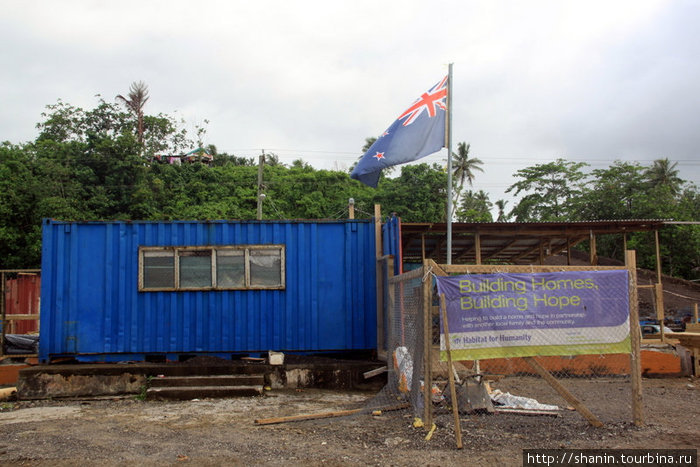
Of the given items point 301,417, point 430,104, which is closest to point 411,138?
point 430,104

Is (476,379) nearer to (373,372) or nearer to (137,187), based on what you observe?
(373,372)

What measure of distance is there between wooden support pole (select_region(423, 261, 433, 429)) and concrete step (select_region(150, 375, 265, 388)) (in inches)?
152

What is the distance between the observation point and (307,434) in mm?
6188

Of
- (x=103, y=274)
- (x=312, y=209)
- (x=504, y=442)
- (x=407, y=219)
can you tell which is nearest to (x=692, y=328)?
(x=504, y=442)

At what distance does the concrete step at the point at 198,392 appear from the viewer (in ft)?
28.4

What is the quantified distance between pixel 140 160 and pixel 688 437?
33.7 m

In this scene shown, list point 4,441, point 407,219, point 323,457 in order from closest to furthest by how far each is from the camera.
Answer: point 323,457 → point 4,441 → point 407,219

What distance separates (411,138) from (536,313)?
4291 mm

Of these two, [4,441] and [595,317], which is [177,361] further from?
[595,317]

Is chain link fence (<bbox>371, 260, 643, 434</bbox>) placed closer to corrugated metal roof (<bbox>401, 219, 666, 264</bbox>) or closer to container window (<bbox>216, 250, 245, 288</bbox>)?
container window (<bbox>216, 250, 245, 288</bbox>)

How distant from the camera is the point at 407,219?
106 ft

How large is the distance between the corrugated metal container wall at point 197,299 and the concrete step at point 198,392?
0.97m

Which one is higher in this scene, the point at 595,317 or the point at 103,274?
the point at 103,274

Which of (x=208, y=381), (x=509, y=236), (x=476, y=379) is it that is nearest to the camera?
(x=476, y=379)
